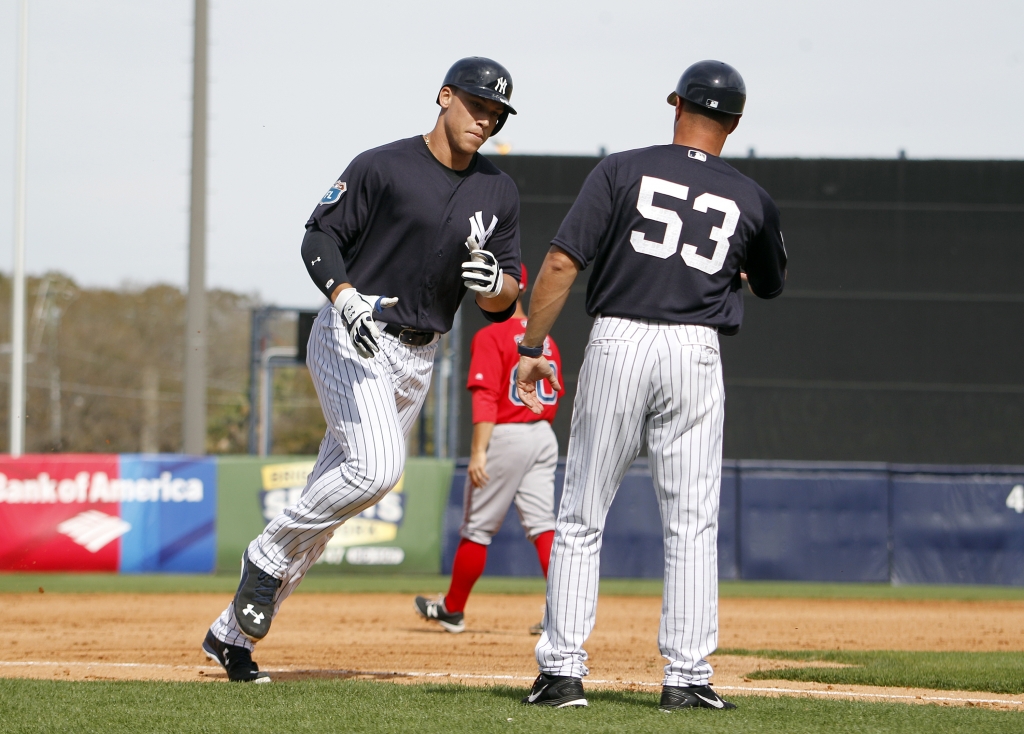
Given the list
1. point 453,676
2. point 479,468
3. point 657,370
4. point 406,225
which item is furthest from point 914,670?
point 406,225

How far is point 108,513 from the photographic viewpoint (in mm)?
10547

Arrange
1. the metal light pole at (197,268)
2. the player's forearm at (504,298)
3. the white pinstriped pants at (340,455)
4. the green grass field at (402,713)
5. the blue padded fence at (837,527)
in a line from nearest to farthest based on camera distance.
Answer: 1. the green grass field at (402,713)
2. the white pinstriped pants at (340,455)
3. the player's forearm at (504,298)
4. the blue padded fence at (837,527)
5. the metal light pole at (197,268)

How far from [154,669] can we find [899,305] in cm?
957

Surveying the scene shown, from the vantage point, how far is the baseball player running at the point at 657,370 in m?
3.56

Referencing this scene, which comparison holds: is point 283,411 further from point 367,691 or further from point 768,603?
point 367,691

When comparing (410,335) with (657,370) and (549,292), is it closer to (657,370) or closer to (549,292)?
(549,292)

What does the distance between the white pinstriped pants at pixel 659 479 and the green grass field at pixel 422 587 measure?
6195 mm

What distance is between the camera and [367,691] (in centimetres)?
378

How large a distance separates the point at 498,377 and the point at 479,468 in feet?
1.72

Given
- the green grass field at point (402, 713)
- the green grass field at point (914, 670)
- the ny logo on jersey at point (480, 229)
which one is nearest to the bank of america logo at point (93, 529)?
the green grass field at point (914, 670)

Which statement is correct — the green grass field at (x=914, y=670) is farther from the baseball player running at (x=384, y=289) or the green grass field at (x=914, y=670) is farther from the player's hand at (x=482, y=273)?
the player's hand at (x=482, y=273)

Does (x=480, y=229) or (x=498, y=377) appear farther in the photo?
(x=498, y=377)

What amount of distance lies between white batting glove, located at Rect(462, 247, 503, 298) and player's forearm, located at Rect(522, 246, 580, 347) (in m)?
0.24

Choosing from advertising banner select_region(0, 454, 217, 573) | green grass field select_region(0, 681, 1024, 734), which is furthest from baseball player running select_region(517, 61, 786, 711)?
advertising banner select_region(0, 454, 217, 573)
